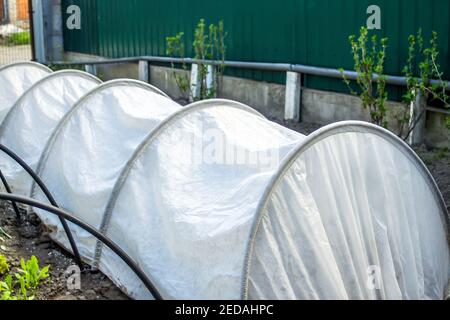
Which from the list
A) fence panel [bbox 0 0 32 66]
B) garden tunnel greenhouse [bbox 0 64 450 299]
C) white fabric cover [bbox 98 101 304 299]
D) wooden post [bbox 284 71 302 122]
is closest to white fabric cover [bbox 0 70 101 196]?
garden tunnel greenhouse [bbox 0 64 450 299]

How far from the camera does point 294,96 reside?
361 inches

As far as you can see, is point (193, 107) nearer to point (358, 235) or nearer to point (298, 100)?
point (358, 235)

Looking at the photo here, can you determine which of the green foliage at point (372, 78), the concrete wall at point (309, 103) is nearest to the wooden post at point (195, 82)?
the concrete wall at point (309, 103)

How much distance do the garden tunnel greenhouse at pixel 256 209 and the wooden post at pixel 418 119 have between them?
2464 mm

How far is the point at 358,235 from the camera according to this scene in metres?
4.33

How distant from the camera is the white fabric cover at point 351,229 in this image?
4.10 meters

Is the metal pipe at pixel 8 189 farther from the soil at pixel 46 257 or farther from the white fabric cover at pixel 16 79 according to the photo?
the white fabric cover at pixel 16 79

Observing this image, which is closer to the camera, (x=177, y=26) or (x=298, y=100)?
(x=298, y=100)

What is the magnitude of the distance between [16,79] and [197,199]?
183 inches

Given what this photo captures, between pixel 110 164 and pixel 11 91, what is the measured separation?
3075 mm

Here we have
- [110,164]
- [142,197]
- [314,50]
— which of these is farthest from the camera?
[314,50]
